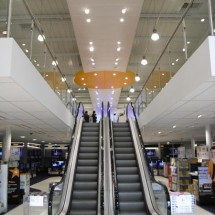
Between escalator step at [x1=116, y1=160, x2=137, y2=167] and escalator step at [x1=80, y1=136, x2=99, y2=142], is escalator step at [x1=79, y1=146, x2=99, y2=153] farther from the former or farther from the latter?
escalator step at [x1=116, y1=160, x2=137, y2=167]

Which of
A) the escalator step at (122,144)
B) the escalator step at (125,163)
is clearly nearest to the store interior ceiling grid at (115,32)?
the escalator step at (122,144)

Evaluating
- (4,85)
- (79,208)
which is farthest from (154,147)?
(4,85)

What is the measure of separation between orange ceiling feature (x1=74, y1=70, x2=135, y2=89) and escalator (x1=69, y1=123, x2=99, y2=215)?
12.5ft

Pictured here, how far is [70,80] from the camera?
70.4ft

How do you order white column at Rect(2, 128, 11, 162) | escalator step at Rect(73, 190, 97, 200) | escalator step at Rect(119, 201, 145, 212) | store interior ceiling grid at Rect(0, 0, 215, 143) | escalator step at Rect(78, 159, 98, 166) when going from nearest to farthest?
store interior ceiling grid at Rect(0, 0, 215, 143), escalator step at Rect(119, 201, 145, 212), escalator step at Rect(73, 190, 97, 200), escalator step at Rect(78, 159, 98, 166), white column at Rect(2, 128, 11, 162)

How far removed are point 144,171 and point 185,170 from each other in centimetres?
634

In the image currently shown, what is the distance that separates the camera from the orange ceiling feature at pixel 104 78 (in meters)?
14.8

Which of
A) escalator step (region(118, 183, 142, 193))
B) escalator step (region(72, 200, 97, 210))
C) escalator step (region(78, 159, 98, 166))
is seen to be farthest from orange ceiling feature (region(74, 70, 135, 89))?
escalator step (region(72, 200, 97, 210))

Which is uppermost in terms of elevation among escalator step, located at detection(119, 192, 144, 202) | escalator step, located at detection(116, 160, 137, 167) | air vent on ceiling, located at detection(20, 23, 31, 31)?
air vent on ceiling, located at detection(20, 23, 31, 31)

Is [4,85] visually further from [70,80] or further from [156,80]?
[70,80]

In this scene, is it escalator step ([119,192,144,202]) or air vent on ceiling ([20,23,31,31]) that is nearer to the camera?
air vent on ceiling ([20,23,31,31])

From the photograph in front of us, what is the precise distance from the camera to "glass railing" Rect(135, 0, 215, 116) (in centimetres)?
607

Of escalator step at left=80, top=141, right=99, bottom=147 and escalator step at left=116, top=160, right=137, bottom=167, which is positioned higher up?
escalator step at left=80, top=141, right=99, bottom=147

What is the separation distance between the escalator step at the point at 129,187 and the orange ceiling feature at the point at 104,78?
23.6 ft
